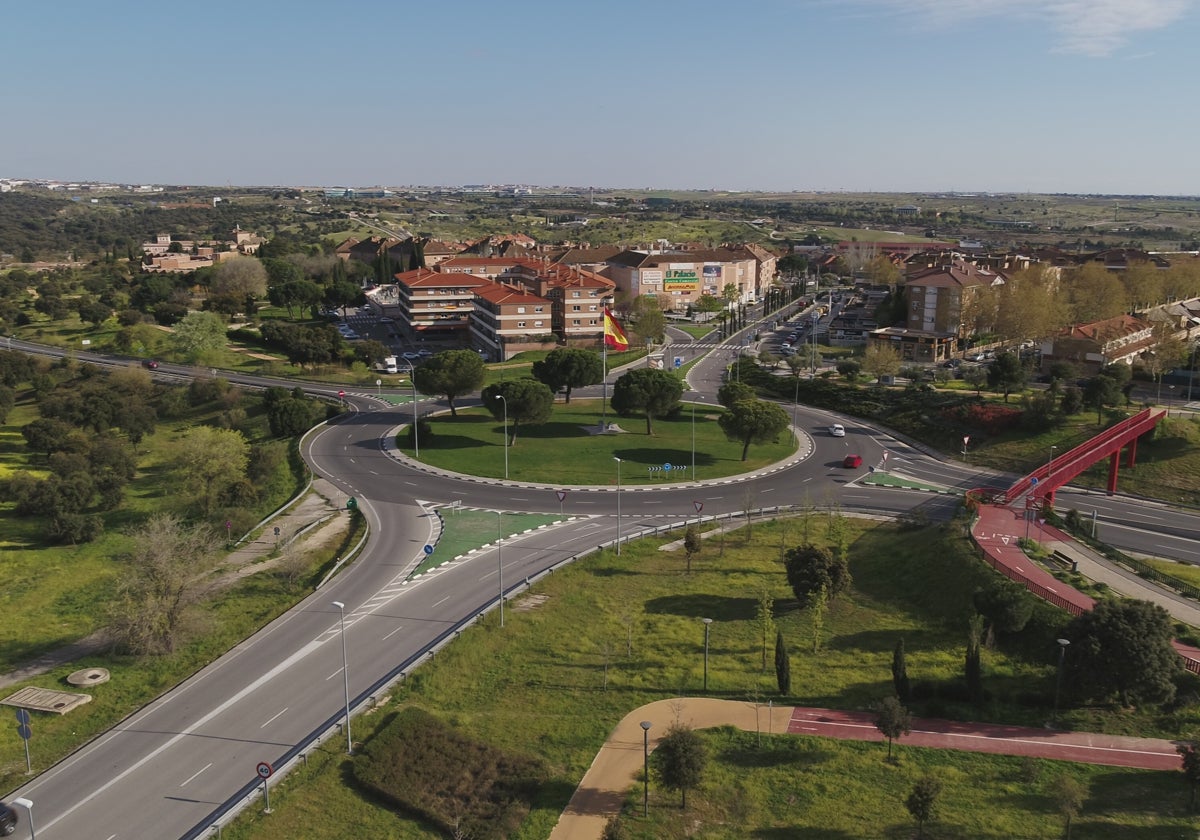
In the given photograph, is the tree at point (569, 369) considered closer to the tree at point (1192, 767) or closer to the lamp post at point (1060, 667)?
the lamp post at point (1060, 667)

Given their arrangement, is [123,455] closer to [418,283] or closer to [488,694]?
[488,694]

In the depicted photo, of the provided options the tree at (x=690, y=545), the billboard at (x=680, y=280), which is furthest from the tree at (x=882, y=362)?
the billboard at (x=680, y=280)

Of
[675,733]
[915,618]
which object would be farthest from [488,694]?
[915,618]

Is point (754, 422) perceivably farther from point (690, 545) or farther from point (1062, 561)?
point (1062, 561)

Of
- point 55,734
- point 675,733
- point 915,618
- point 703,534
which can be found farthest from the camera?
point 703,534

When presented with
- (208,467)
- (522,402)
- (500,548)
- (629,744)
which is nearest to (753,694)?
(629,744)
